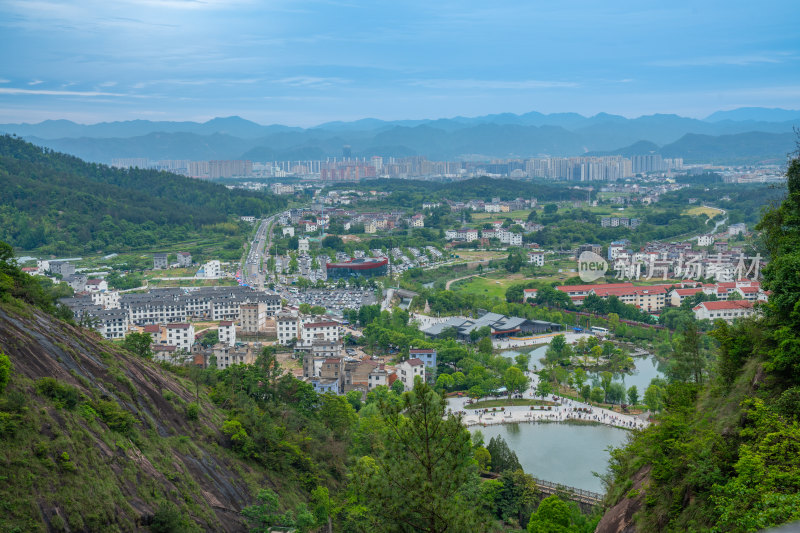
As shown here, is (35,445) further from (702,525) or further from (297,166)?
(297,166)

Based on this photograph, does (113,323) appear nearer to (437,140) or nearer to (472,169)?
(472,169)

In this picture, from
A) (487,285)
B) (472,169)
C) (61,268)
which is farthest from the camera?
(472,169)

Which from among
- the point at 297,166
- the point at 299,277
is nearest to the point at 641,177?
the point at 297,166

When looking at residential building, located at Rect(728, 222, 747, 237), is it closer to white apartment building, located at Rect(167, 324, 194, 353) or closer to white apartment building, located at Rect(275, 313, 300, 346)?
white apartment building, located at Rect(275, 313, 300, 346)

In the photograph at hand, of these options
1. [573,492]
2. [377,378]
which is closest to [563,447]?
[573,492]

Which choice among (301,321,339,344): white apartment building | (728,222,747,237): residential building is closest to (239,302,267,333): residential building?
(301,321,339,344): white apartment building

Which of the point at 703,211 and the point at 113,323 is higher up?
the point at 703,211
